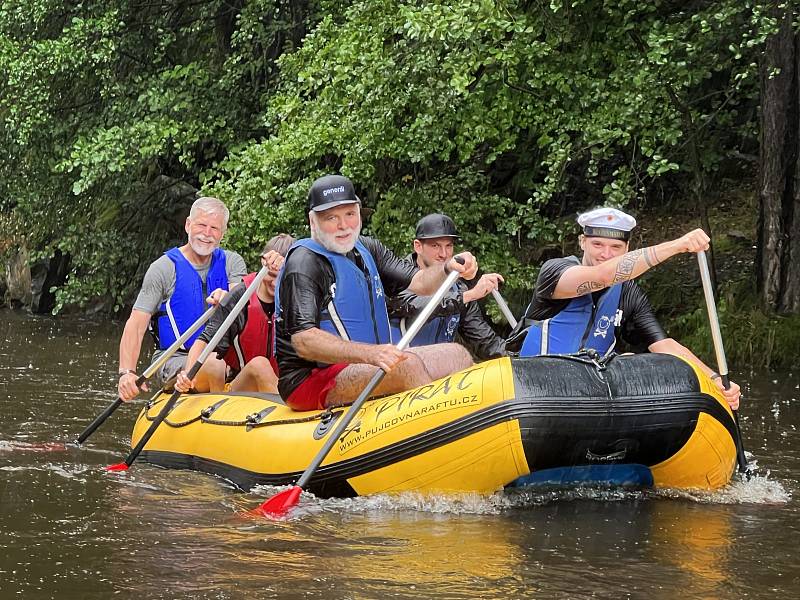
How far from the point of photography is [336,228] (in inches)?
228

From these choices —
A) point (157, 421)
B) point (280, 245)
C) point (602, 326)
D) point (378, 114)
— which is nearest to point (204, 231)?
point (280, 245)

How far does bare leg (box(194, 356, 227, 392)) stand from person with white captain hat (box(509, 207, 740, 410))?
1813 millimetres

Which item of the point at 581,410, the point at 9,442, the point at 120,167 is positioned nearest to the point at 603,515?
the point at 581,410

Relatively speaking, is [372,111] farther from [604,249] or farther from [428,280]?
[604,249]

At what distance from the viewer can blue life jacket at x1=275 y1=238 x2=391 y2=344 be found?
5.73 meters

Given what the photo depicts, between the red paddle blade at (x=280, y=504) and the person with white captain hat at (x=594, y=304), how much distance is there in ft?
4.70

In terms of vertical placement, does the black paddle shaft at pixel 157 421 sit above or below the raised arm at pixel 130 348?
below

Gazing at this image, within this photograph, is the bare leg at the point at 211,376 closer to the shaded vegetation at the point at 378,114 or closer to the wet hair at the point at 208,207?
the wet hair at the point at 208,207

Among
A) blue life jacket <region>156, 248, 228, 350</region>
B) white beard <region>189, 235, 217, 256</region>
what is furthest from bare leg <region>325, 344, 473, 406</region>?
white beard <region>189, 235, 217, 256</region>

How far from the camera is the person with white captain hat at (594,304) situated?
5.70 metres

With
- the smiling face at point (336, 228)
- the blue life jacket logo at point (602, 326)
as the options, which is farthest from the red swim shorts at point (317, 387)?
the blue life jacket logo at point (602, 326)

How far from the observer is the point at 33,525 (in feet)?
16.6

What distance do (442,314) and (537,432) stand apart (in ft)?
4.72

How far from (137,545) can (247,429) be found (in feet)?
4.53
